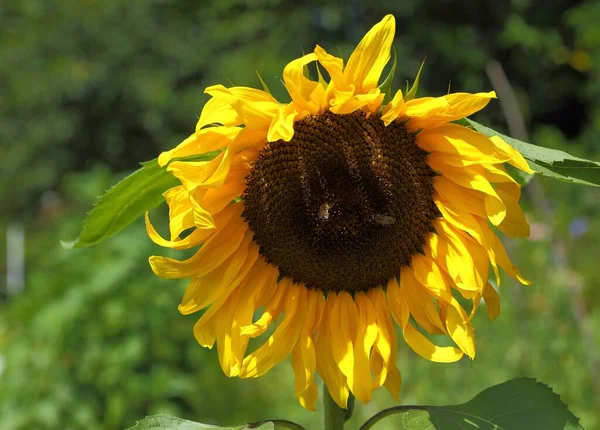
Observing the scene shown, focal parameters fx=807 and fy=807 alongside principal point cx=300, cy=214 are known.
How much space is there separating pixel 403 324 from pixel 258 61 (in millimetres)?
6549

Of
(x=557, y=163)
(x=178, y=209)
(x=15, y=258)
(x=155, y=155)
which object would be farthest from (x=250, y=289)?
(x=155, y=155)

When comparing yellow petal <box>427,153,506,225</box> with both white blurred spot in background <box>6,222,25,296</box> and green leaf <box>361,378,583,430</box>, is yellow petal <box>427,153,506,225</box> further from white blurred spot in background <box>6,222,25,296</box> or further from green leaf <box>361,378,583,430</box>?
white blurred spot in background <box>6,222,25,296</box>

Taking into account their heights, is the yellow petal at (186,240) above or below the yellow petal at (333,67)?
below

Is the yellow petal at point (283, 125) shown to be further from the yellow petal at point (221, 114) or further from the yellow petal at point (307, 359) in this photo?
the yellow petal at point (307, 359)

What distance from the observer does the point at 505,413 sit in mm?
869

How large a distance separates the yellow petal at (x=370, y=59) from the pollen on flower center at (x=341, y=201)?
0.06 m

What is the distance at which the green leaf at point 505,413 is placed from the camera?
84 centimetres

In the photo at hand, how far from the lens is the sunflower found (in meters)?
0.84

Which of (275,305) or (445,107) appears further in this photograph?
(275,305)

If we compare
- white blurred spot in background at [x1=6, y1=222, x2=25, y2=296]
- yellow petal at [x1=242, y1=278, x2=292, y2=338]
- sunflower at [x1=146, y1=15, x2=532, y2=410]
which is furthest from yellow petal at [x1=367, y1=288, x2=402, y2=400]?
white blurred spot in background at [x1=6, y1=222, x2=25, y2=296]

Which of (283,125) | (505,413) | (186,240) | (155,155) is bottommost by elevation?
(155,155)

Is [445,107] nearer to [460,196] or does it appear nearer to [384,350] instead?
[460,196]

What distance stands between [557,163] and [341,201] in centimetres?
26

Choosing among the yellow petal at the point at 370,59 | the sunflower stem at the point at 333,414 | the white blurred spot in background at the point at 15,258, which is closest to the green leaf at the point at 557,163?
the yellow petal at the point at 370,59
